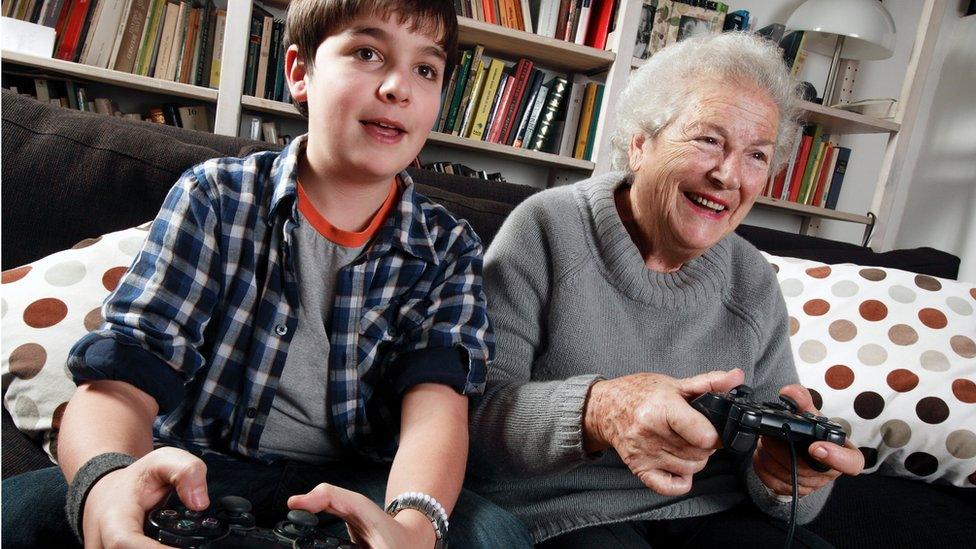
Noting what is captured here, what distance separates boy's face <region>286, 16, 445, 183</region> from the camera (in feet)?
2.83

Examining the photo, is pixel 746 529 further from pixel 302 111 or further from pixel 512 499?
pixel 302 111

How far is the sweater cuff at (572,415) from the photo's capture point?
0.89 m

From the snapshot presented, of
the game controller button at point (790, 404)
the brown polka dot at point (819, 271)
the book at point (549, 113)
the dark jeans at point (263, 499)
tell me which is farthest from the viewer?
the book at point (549, 113)

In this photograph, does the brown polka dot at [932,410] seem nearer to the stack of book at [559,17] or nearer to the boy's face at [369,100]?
the boy's face at [369,100]

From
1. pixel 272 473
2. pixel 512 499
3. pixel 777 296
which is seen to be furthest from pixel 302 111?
pixel 777 296

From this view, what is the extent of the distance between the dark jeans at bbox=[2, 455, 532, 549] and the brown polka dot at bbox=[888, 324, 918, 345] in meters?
0.93

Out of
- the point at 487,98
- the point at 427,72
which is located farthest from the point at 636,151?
the point at 487,98

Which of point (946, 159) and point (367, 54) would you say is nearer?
point (367, 54)

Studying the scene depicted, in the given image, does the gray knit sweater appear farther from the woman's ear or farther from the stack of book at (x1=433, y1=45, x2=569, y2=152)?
the stack of book at (x1=433, y1=45, x2=569, y2=152)

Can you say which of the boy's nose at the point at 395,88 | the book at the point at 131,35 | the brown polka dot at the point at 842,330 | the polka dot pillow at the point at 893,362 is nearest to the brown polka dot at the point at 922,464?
the polka dot pillow at the point at 893,362

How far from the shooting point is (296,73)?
3.19ft

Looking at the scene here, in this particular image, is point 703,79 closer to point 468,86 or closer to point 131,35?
point 468,86

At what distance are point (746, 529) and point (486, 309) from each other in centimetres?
47

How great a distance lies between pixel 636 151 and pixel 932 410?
2.28 feet
